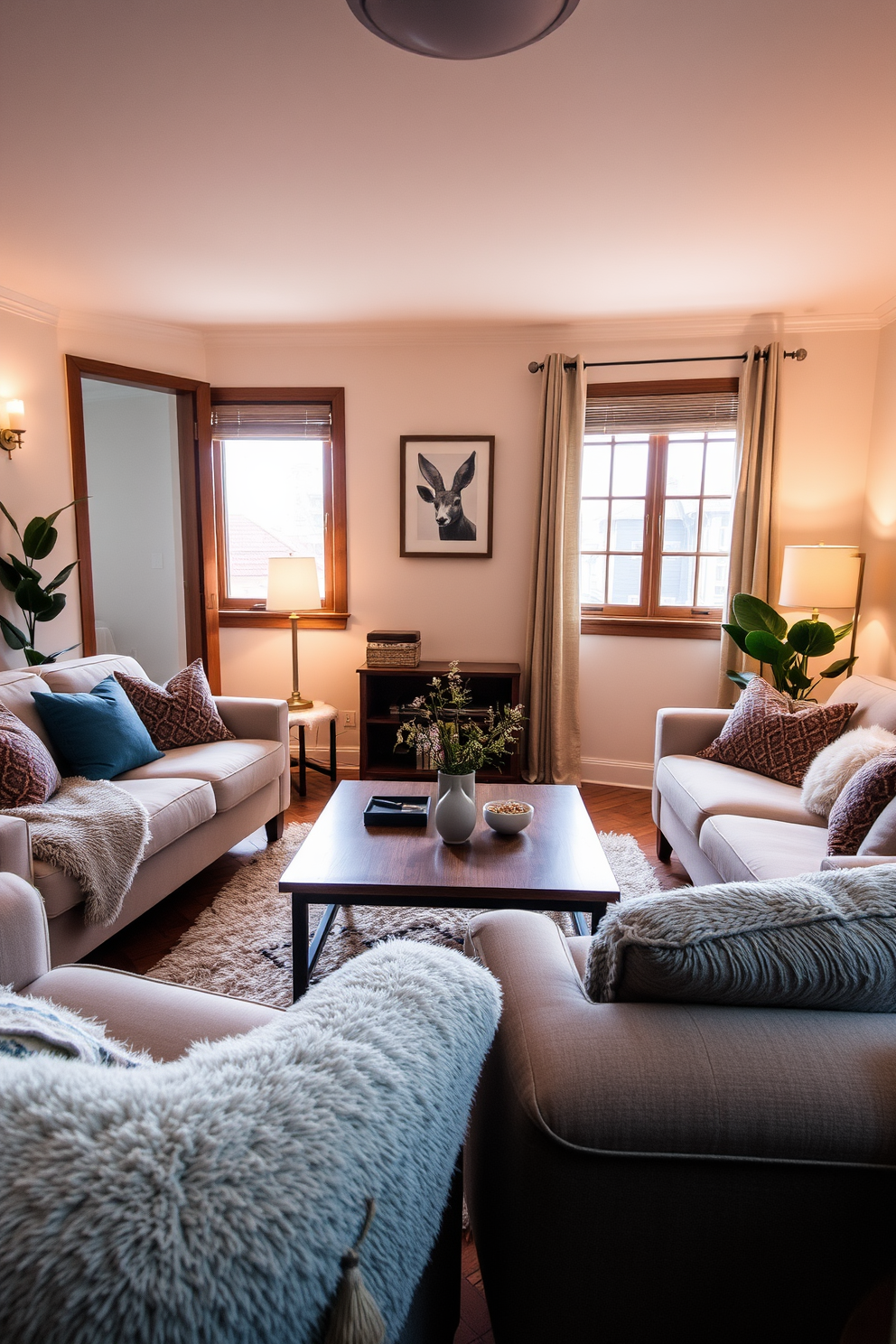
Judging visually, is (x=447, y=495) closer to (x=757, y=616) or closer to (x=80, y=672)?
(x=757, y=616)

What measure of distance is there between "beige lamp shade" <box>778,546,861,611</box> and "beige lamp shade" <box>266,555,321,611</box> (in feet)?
8.06

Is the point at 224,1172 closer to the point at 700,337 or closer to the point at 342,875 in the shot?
the point at 342,875

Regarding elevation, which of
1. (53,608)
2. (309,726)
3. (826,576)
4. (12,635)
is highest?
(826,576)

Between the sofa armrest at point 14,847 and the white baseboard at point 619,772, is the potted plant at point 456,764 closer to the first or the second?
the sofa armrest at point 14,847

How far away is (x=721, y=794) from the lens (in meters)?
2.67

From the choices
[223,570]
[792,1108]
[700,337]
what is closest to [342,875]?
[792,1108]

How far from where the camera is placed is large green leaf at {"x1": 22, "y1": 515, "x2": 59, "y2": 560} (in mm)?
3760

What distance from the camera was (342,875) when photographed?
2025 mm

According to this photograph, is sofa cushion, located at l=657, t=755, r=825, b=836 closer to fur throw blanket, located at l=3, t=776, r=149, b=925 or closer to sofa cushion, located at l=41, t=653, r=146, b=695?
fur throw blanket, located at l=3, t=776, r=149, b=925

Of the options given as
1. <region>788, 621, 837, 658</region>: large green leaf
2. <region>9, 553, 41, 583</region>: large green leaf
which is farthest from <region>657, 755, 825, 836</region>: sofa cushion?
<region>9, 553, 41, 583</region>: large green leaf

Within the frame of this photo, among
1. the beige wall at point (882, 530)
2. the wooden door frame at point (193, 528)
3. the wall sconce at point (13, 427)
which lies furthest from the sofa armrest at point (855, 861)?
the wall sconce at point (13, 427)

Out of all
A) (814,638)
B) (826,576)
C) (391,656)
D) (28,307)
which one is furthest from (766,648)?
(28,307)

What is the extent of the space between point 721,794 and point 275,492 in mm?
3236

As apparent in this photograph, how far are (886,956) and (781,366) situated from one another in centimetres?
384
